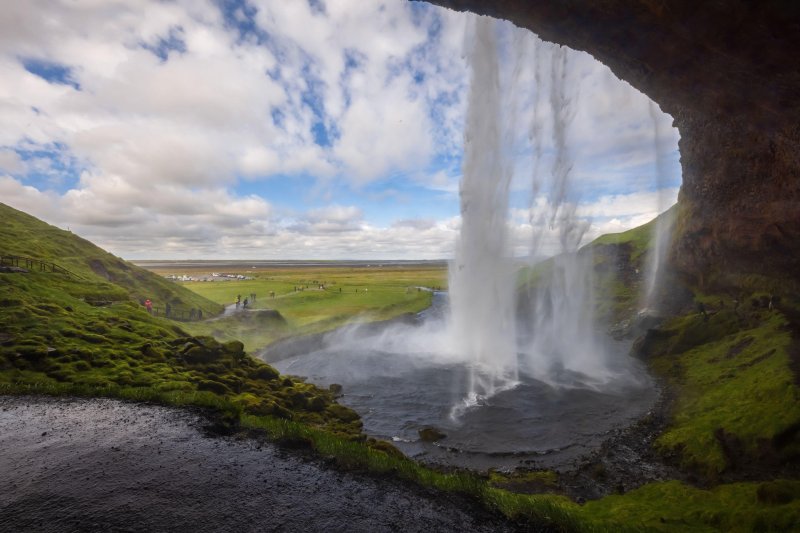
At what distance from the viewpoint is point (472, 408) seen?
2648cm

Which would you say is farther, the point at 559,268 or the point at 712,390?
the point at 559,268

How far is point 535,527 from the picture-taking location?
988 cm

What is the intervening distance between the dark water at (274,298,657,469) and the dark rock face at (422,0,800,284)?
17468 millimetres

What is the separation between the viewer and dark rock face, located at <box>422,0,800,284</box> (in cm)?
1362

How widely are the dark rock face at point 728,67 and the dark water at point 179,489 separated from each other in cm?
1890

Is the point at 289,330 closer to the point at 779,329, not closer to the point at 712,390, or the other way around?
the point at 712,390

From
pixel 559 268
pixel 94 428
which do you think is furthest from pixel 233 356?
pixel 559 268

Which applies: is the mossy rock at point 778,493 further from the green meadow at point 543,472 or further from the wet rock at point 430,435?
the wet rock at point 430,435

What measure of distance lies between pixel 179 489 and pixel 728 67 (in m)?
25.9

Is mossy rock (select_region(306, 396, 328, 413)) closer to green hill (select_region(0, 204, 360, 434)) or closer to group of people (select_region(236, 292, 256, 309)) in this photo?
green hill (select_region(0, 204, 360, 434))

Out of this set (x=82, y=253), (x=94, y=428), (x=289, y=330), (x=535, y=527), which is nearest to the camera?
(x=535, y=527)

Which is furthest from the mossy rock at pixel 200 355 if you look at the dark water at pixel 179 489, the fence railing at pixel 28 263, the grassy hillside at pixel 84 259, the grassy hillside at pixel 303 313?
the grassy hillside at pixel 84 259

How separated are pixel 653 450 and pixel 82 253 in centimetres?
7989

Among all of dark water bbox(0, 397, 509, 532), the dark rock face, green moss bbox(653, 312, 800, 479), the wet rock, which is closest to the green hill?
the wet rock
